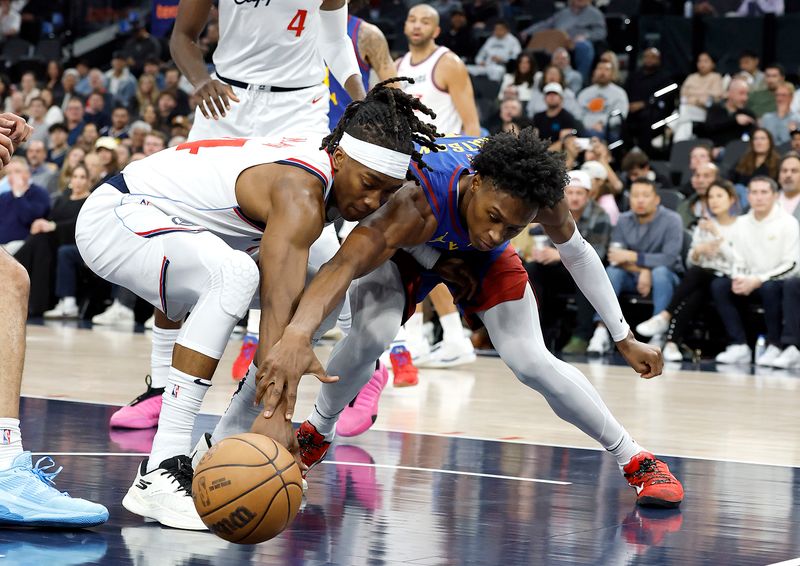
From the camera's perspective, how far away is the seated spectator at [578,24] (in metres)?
14.8

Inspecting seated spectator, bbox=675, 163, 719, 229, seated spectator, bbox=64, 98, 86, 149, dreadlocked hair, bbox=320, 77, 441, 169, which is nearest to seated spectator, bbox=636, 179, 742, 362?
seated spectator, bbox=675, 163, 719, 229

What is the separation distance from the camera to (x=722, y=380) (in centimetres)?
834

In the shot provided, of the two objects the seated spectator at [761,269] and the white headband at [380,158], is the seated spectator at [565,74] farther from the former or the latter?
the white headband at [380,158]

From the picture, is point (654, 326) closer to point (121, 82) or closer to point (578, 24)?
point (578, 24)

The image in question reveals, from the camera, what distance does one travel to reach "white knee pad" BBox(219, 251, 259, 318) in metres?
3.72

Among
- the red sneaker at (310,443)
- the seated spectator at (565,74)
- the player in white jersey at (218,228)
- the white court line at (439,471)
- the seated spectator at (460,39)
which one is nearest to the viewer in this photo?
the player in white jersey at (218,228)

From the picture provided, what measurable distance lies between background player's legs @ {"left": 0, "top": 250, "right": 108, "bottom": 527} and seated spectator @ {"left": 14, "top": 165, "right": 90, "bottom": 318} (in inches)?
340

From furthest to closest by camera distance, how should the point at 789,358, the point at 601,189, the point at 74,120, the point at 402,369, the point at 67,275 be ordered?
the point at 74,120 → the point at 67,275 → the point at 601,189 → the point at 789,358 → the point at 402,369

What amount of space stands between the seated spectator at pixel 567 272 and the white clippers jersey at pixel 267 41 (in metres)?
4.58

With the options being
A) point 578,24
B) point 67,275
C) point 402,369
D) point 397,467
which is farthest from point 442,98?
point 578,24

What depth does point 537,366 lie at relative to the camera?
4.24 metres

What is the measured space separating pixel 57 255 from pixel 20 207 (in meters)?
0.75

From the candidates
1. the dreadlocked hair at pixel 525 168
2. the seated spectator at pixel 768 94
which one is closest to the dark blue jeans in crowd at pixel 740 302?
the seated spectator at pixel 768 94

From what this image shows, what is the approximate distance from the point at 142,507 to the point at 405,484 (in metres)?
1.10
